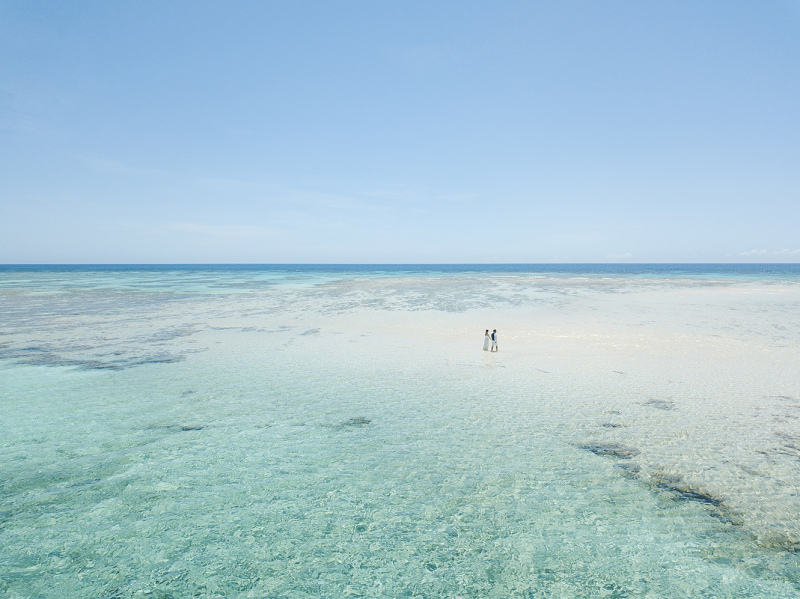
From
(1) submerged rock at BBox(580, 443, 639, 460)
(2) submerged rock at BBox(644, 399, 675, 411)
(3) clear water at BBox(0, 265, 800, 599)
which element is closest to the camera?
(3) clear water at BBox(0, 265, 800, 599)

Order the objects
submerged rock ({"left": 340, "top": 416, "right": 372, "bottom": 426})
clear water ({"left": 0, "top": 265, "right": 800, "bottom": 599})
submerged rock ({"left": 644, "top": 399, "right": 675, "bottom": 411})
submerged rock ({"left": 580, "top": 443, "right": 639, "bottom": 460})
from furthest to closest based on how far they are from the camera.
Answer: submerged rock ({"left": 644, "top": 399, "right": 675, "bottom": 411}) → submerged rock ({"left": 340, "top": 416, "right": 372, "bottom": 426}) → submerged rock ({"left": 580, "top": 443, "right": 639, "bottom": 460}) → clear water ({"left": 0, "top": 265, "right": 800, "bottom": 599})

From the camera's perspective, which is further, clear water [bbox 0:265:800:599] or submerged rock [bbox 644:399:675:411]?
submerged rock [bbox 644:399:675:411]

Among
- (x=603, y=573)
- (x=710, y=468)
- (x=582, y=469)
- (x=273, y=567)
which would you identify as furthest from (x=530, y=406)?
(x=273, y=567)

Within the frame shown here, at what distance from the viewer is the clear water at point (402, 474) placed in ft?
18.2

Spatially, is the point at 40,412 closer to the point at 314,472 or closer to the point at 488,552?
the point at 314,472

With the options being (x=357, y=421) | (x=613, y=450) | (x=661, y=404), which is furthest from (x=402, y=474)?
(x=661, y=404)

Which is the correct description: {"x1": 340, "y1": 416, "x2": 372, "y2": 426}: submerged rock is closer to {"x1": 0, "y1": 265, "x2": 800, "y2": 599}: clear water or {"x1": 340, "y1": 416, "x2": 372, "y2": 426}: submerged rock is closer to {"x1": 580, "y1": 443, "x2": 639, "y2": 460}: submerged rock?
{"x1": 0, "y1": 265, "x2": 800, "y2": 599}: clear water

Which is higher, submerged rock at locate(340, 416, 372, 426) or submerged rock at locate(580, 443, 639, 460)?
submerged rock at locate(580, 443, 639, 460)

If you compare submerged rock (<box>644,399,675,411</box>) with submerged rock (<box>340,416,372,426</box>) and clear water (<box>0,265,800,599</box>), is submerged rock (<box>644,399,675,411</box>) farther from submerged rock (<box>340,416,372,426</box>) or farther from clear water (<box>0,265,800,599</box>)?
submerged rock (<box>340,416,372,426</box>)

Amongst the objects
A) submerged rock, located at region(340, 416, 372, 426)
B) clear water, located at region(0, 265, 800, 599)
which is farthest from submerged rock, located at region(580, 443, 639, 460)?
submerged rock, located at region(340, 416, 372, 426)

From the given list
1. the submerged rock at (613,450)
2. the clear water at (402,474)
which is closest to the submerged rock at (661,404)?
the clear water at (402,474)

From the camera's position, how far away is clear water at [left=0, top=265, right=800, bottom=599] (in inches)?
219

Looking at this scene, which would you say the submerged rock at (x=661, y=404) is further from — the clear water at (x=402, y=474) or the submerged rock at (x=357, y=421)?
the submerged rock at (x=357, y=421)

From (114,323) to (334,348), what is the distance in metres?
16.7
